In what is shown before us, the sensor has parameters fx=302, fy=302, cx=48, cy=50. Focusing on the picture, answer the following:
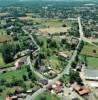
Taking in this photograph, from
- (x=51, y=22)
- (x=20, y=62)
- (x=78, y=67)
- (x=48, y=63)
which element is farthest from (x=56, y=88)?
(x=51, y=22)

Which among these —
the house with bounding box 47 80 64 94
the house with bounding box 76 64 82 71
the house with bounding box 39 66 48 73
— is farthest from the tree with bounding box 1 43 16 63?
the house with bounding box 47 80 64 94

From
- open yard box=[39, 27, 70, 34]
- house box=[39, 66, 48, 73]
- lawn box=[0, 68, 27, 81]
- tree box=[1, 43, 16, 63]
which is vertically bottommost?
Answer: open yard box=[39, 27, 70, 34]

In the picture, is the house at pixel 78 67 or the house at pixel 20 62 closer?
the house at pixel 78 67

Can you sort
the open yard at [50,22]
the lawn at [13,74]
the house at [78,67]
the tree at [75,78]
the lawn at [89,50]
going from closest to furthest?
the tree at [75,78] → the lawn at [13,74] → the house at [78,67] → the lawn at [89,50] → the open yard at [50,22]

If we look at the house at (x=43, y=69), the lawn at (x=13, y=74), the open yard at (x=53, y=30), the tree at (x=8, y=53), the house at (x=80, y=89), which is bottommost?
the open yard at (x=53, y=30)

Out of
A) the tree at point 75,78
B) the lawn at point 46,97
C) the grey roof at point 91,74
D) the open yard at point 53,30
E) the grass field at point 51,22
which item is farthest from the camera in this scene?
the grass field at point 51,22


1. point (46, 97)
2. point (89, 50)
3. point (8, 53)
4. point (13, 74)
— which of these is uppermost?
point (8, 53)

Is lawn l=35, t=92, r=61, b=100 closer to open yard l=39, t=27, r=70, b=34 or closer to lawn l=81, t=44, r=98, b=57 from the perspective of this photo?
lawn l=81, t=44, r=98, b=57

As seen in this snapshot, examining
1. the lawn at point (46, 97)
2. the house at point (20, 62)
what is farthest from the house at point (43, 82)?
the house at point (20, 62)

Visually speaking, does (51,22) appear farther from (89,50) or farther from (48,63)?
(48,63)

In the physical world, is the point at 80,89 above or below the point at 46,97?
above

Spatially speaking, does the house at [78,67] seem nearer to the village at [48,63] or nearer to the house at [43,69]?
the village at [48,63]

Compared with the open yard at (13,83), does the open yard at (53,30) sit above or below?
below
